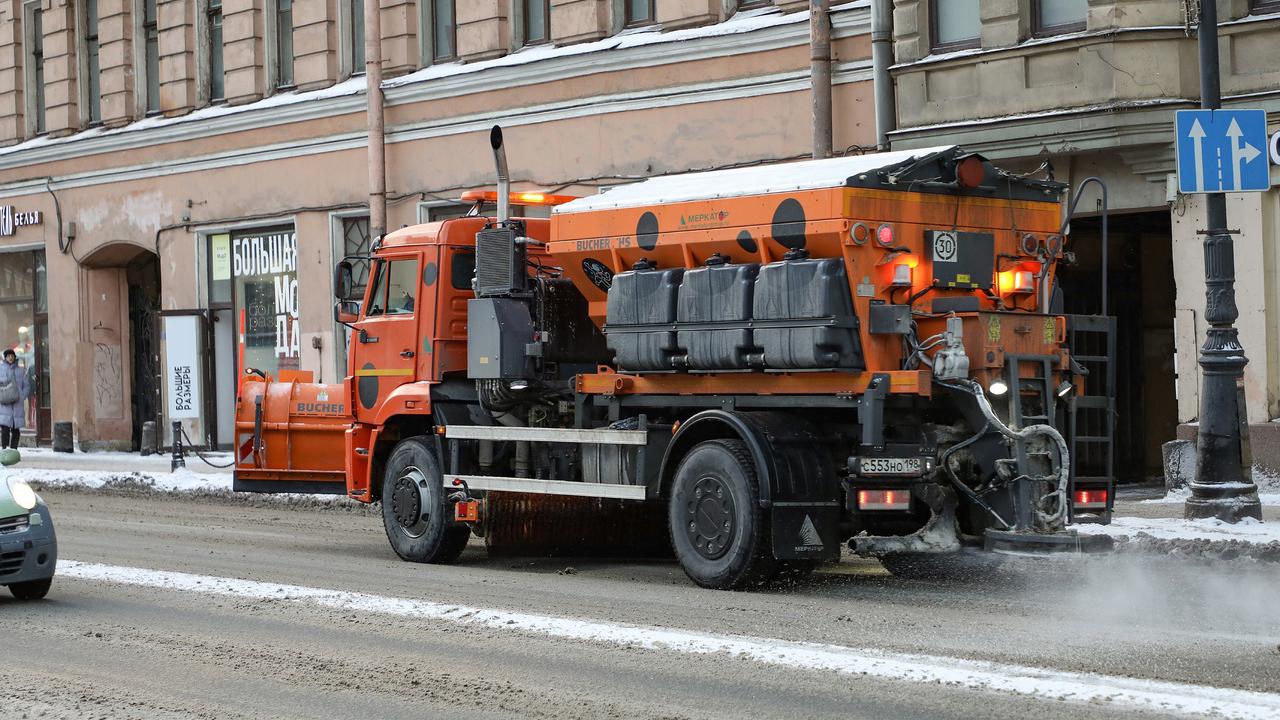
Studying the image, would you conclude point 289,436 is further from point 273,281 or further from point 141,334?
point 141,334

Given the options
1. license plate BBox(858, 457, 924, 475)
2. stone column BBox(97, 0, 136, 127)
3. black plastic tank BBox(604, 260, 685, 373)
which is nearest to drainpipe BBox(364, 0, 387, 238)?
stone column BBox(97, 0, 136, 127)

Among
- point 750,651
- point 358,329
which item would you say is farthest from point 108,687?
point 358,329

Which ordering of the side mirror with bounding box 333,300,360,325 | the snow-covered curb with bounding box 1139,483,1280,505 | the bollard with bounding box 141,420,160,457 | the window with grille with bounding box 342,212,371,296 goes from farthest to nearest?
the bollard with bounding box 141,420,160,457 → the window with grille with bounding box 342,212,371,296 → the snow-covered curb with bounding box 1139,483,1280,505 → the side mirror with bounding box 333,300,360,325

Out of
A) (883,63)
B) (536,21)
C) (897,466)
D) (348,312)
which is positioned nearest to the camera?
(897,466)

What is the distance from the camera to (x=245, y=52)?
27016 mm

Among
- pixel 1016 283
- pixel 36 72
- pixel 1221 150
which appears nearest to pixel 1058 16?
pixel 1221 150

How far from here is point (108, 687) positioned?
8234 mm

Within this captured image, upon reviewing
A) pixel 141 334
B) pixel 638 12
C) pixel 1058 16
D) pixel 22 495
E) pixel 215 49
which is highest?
pixel 215 49

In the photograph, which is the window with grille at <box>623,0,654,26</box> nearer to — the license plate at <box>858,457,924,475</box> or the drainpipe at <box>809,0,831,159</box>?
the drainpipe at <box>809,0,831,159</box>

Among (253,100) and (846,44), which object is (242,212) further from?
(846,44)

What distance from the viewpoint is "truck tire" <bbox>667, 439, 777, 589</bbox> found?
10.9 metres

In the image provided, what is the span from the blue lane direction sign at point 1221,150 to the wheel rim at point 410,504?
246 inches

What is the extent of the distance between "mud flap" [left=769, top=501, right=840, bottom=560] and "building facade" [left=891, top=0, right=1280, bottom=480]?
593 cm

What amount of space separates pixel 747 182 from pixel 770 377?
128 cm
